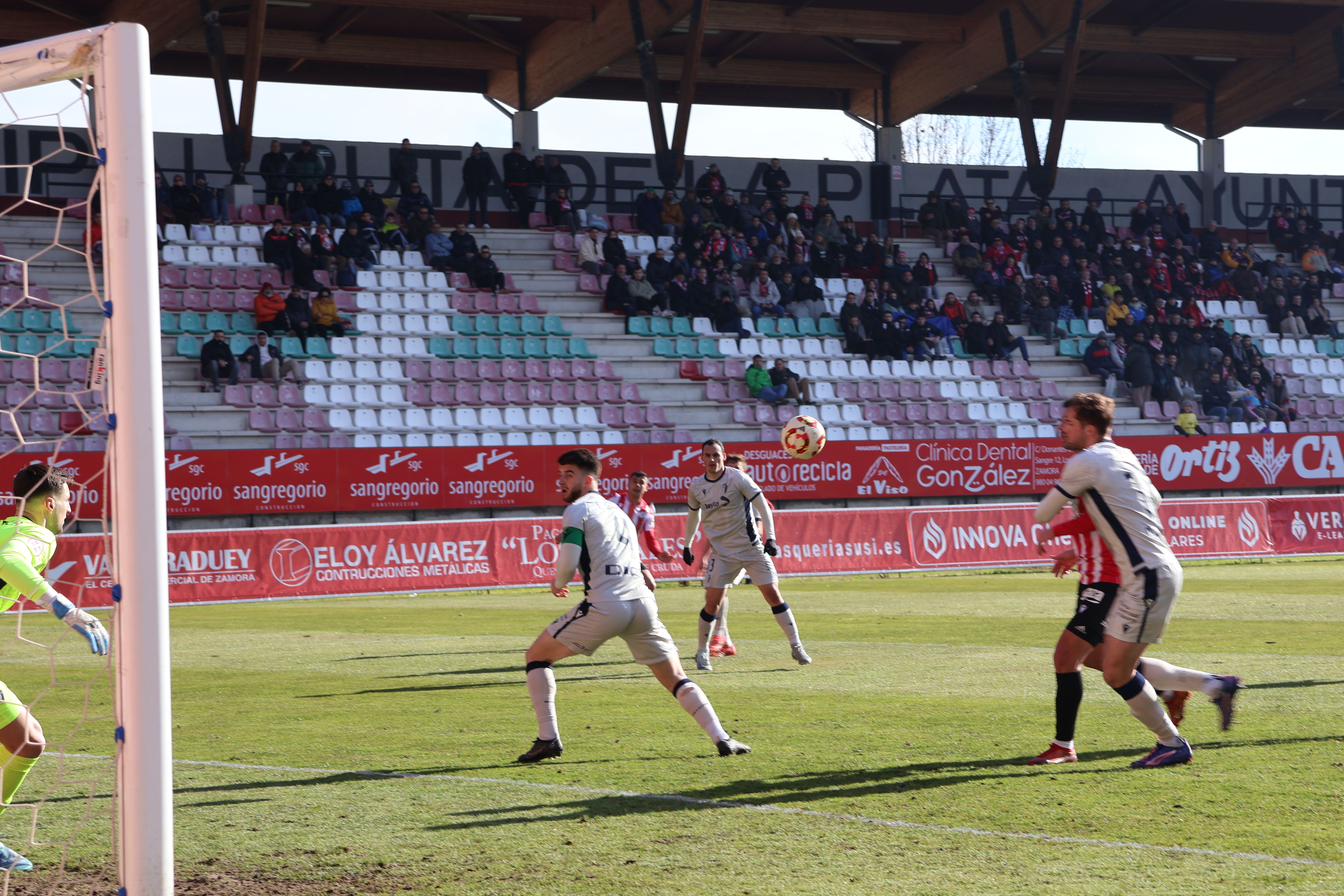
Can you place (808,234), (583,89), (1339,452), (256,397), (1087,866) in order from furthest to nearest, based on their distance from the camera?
(583,89) < (808,234) < (1339,452) < (256,397) < (1087,866)

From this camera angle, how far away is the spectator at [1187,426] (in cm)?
3197

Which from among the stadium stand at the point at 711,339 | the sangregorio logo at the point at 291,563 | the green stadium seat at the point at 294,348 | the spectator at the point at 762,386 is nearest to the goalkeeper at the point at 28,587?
the sangregorio logo at the point at 291,563

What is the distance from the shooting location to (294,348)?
A: 28.2 meters

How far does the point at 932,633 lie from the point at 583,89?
90.1 feet

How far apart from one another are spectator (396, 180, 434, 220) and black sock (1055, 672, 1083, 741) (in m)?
→ 26.1

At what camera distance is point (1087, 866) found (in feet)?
19.0

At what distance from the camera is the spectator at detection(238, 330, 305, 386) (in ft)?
88.8

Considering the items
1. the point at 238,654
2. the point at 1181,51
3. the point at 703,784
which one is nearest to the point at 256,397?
the point at 238,654

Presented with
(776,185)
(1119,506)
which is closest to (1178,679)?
(1119,506)

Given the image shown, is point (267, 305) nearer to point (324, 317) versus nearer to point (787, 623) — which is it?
point (324, 317)

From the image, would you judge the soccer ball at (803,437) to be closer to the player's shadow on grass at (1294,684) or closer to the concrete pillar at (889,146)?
the player's shadow on grass at (1294,684)

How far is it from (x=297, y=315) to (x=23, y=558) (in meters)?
22.6

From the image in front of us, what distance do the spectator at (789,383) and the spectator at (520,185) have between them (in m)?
7.77

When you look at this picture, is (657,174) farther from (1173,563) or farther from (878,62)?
(1173,563)
